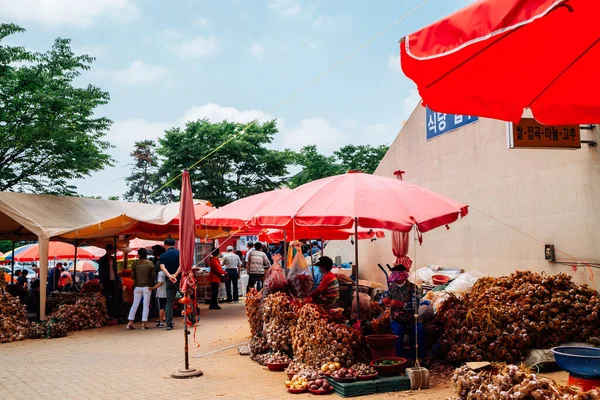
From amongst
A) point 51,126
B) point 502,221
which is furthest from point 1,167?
point 502,221

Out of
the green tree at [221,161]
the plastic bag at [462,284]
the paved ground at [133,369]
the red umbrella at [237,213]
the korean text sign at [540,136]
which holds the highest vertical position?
the green tree at [221,161]

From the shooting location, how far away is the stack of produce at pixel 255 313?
28.6 ft

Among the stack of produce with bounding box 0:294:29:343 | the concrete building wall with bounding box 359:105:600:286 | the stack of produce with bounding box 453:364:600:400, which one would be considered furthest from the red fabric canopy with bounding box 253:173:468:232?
the stack of produce with bounding box 0:294:29:343

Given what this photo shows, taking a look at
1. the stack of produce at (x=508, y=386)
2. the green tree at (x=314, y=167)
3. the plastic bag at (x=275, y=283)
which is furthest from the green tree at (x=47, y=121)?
the green tree at (x=314, y=167)

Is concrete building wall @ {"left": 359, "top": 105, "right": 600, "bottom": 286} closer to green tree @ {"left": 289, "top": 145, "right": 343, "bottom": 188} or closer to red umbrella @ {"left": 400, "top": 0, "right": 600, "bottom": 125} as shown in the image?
red umbrella @ {"left": 400, "top": 0, "right": 600, "bottom": 125}

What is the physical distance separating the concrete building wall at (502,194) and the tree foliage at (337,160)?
2674cm

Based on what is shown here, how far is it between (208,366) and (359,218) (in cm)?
350

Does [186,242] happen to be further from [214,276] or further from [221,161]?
[221,161]

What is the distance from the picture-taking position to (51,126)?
52.1ft

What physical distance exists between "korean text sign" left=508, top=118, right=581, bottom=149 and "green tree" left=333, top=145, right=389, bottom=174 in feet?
109

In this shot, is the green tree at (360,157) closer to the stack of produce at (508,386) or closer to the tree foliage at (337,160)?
the tree foliage at (337,160)

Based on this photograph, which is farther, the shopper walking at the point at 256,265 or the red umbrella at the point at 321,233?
the shopper walking at the point at 256,265

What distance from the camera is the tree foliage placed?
41.6m

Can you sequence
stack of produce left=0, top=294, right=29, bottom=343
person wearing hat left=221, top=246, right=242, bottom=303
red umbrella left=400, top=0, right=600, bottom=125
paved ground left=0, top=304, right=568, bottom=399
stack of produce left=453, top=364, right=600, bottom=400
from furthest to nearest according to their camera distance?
person wearing hat left=221, top=246, right=242, bottom=303, stack of produce left=0, top=294, right=29, bottom=343, paved ground left=0, top=304, right=568, bottom=399, stack of produce left=453, top=364, right=600, bottom=400, red umbrella left=400, top=0, right=600, bottom=125
